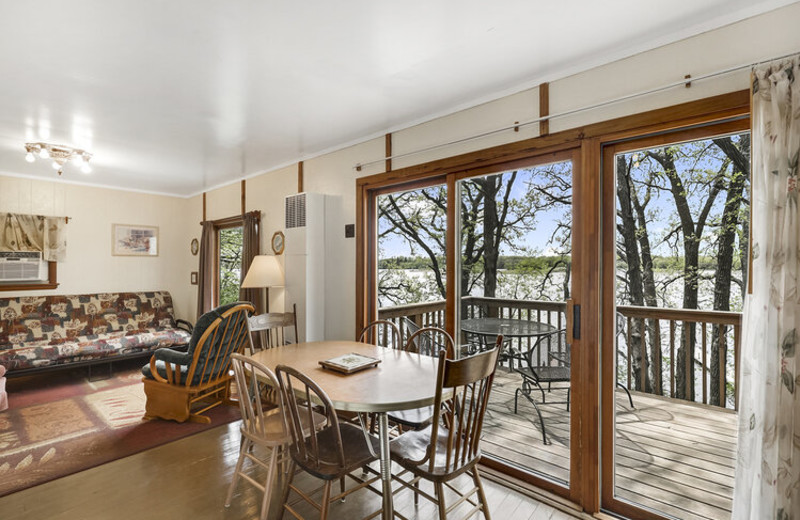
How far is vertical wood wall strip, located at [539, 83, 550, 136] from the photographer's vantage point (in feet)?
8.00

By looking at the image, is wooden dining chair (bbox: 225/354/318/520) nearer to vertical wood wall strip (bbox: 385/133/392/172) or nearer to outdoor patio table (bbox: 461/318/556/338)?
outdoor patio table (bbox: 461/318/556/338)

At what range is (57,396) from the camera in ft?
14.0

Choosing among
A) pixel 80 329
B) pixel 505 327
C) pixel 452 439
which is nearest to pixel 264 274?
pixel 505 327

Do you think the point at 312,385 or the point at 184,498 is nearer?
the point at 312,385

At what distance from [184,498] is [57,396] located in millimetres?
3049

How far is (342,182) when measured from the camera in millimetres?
3840

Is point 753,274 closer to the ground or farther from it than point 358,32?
closer to the ground

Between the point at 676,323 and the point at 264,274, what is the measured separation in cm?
352

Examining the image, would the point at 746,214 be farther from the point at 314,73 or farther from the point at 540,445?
the point at 314,73

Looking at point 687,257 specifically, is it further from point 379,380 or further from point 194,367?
point 194,367

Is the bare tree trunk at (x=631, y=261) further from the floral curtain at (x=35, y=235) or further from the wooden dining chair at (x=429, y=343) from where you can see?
the floral curtain at (x=35, y=235)

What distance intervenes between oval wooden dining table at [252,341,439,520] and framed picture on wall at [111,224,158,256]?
4.64 metres

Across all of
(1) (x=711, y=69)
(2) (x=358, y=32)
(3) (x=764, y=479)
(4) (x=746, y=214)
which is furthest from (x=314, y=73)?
(3) (x=764, y=479)

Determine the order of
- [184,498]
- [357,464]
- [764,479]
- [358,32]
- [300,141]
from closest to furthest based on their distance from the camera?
[764,479]
[357,464]
[358,32]
[184,498]
[300,141]
